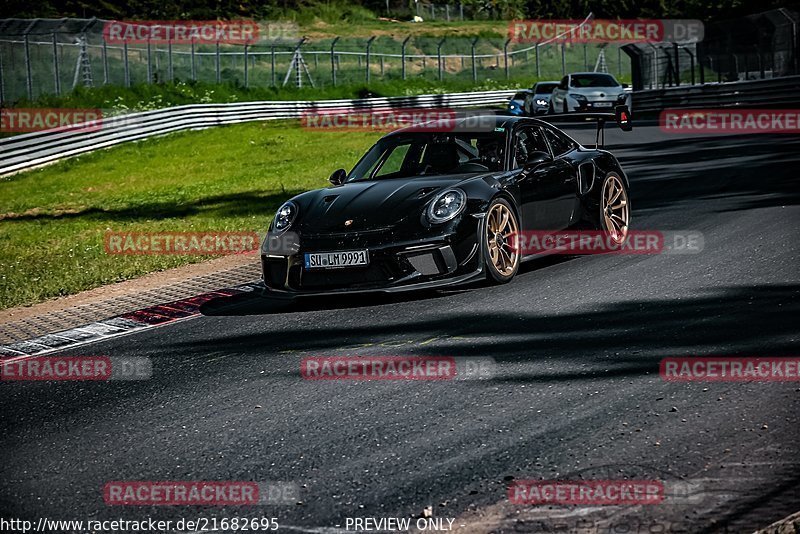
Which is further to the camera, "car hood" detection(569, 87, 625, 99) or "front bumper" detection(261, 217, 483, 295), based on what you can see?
"car hood" detection(569, 87, 625, 99)

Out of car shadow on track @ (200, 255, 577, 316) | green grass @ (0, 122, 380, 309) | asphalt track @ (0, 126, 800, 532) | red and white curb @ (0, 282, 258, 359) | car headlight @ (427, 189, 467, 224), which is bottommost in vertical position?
green grass @ (0, 122, 380, 309)

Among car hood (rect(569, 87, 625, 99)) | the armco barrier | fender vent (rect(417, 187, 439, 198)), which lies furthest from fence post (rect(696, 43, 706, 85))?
fender vent (rect(417, 187, 439, 198))

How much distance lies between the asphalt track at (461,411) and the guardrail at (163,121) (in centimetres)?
1918

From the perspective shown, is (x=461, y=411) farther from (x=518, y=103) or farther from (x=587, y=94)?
(x=518, y=103)

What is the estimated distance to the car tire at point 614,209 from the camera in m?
9.77

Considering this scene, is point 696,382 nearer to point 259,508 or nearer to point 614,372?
point 614,372

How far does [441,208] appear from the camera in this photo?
8023 millimetres

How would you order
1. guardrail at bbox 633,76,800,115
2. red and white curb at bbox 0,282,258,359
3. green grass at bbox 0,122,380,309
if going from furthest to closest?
guardrail at bbox 633,76,800,115 → green grass at bbox 0,122,380,309 → red and white curb at bbox 0,282,258,359

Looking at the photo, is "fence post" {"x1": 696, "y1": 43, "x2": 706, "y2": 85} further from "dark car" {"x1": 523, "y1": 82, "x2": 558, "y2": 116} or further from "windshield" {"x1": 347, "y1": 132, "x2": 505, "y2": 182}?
"windshield" {"x1": 347, "y1": 132, "x2": 505, "y2": 182}

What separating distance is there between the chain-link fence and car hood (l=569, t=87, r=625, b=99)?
4.02 metres

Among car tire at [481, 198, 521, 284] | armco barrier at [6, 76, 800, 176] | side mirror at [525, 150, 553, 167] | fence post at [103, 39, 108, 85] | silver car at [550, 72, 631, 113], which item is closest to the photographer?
car tire at [481, 198, 521, 284]

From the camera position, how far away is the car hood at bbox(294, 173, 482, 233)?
8008 millimetres

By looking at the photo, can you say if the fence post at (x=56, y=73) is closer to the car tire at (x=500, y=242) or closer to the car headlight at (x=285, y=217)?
the car headlight at (x=285, y=217)

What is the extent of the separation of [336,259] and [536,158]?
2.07m
